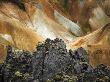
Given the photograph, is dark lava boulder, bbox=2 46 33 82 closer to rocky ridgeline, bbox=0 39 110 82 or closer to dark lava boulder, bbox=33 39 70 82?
rocky ridgeline, bbox=0 39 110 82

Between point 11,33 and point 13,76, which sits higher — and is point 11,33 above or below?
above

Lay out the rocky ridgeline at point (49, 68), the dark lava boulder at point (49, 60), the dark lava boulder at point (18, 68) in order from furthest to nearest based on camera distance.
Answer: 1. the dark lava boulder at point (49, 60)
2. the dark lava boulder at point (18, 68)
3. the rocky ridgeline at point (49, 68)

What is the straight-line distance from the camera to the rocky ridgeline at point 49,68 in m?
43.5

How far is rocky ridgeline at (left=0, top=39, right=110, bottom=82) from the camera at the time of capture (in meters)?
43.5

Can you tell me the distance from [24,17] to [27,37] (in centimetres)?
1230

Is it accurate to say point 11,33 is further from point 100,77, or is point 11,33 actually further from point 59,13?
point 100,77

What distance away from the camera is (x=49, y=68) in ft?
150

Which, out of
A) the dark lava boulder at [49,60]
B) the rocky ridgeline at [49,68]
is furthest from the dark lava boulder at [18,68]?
the dark lava boulder at [49,60]

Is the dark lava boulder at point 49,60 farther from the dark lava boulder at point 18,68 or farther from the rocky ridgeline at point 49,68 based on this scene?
the dark lava boulder at point 18,68

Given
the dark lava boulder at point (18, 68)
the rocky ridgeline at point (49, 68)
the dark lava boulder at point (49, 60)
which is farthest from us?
the dark lava boulder at point (49, 60)

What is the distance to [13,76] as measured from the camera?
44531 mm

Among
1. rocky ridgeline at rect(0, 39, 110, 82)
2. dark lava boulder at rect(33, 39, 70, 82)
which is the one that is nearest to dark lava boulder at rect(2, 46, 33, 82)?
rocky ridgeline at rect(0, 39, 110, 82)

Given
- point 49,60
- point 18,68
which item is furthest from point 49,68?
point 18,68

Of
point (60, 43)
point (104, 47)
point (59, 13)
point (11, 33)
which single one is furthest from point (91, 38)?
point (60, 43)
